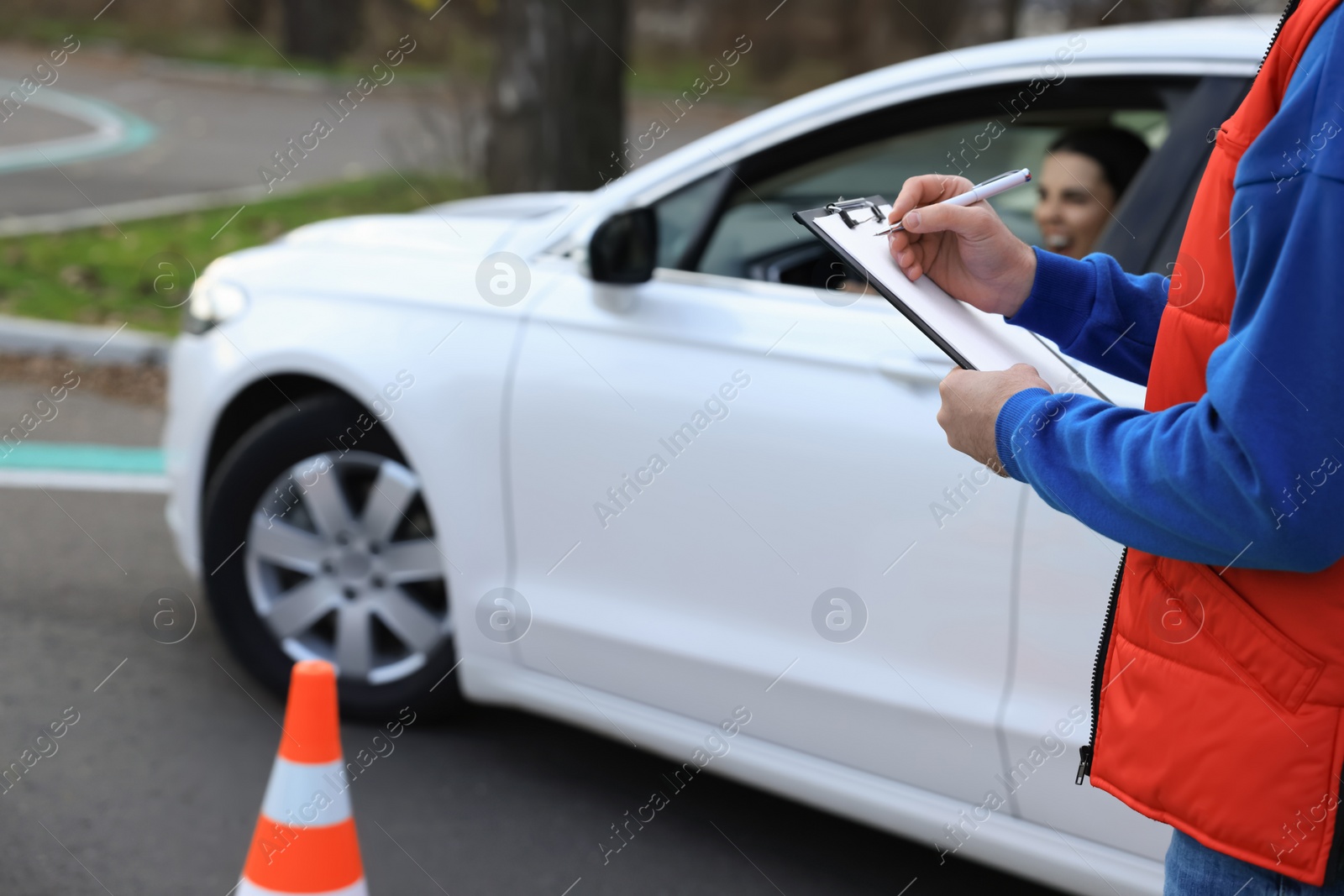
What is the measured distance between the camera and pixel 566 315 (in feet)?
9.69

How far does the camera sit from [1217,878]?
4.33 feet

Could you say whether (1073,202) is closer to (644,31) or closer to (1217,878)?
(1217,878)

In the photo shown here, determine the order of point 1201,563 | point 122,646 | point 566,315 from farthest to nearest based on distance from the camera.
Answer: point 122,646, point 566,315, point 1201,563

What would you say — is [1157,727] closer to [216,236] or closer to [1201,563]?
[1201,563]

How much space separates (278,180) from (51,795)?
1079cm

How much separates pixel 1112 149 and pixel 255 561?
7.43 ft

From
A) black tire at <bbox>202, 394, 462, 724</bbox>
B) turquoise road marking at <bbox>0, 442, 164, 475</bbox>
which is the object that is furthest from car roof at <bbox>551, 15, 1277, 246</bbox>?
turquoise road marking at <bbox>0, 442, 164, 475</bbox>

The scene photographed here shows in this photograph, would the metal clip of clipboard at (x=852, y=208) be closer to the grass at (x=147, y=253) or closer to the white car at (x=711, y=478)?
the white car at (x=711, y=478)

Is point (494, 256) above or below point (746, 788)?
above

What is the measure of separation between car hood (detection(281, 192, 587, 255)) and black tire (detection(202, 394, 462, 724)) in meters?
0.43

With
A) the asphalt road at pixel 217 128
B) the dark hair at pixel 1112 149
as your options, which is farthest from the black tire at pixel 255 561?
the asphalt road at pixel 217 128

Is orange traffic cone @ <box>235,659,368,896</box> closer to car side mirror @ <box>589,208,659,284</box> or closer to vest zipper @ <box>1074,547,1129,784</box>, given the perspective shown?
car side mirror @ <box>589,208,659,284</box>

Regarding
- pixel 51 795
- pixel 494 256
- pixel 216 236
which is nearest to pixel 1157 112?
pixel 494 256

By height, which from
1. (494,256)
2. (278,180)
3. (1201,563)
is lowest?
(278,180)
